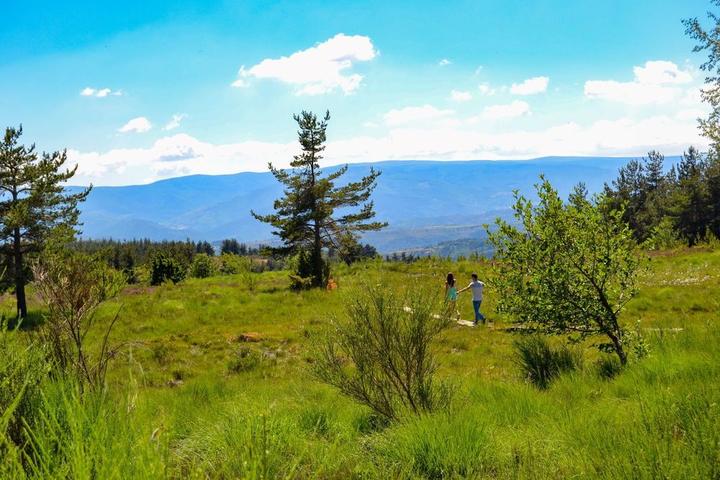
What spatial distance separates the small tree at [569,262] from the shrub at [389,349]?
231 cm

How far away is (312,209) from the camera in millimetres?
30000

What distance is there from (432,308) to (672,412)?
280cm

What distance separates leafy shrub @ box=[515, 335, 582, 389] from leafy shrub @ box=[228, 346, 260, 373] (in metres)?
6.82

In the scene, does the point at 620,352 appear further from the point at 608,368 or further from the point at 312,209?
the point at 312,209

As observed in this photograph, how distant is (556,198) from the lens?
7344mm

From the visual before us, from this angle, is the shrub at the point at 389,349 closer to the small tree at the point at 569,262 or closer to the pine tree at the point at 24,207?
the small tree at the point at 569,262

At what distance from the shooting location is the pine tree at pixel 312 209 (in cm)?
2973

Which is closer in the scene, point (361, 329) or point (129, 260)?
point (361, 329)

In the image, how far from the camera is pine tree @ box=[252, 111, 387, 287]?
29.7m

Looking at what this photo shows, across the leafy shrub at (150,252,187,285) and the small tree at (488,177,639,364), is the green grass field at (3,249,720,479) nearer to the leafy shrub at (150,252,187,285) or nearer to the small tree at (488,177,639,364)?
the small tree at (488,177,639,364)

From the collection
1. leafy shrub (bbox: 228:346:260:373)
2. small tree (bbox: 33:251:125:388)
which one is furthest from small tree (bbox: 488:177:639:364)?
leafy shrub (bbox: 228:346:260:373)

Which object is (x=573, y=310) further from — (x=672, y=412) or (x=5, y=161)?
(x=5, y=161)

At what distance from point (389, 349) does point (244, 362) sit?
7.50 m

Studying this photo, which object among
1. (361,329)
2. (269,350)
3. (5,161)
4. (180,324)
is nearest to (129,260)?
(5,161)
